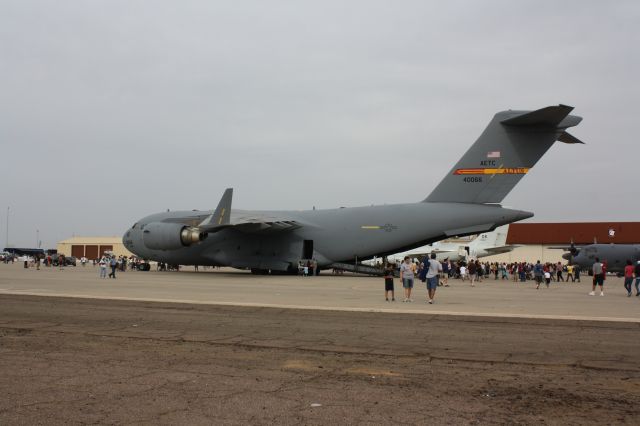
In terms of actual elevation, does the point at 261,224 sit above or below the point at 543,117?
below

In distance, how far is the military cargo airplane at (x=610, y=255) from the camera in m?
43.2

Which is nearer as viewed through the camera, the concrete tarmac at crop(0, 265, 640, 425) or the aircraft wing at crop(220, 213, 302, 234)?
the concrete tarmac at crop(0, 265, 640, 425)

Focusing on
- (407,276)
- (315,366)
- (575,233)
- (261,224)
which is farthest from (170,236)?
(575,233)

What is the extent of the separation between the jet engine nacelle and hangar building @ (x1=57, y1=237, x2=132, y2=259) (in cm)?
6425

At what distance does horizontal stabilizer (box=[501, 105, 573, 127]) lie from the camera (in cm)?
2675

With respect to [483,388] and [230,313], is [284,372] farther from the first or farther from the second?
[230,313]

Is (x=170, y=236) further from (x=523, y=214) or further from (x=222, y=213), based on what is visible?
(x=523, y=214)

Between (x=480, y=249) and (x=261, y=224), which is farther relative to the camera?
(x=480, y=249)

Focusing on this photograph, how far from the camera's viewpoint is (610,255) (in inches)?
1742

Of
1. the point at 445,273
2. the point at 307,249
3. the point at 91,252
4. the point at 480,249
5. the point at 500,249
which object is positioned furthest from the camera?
the point at 91,252

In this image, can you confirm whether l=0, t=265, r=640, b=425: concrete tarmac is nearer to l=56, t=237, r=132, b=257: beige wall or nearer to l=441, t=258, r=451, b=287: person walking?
l=441, t=258, r=451, b=287: person walking

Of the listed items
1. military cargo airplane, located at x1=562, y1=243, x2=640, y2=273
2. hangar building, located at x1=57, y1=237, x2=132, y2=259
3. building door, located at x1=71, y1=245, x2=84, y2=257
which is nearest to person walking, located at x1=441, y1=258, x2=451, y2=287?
military cargo airplane, located at x1=562, y1=243, x2=640, y2=273

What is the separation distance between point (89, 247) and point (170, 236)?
69148 mm

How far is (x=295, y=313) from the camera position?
13414 mm
